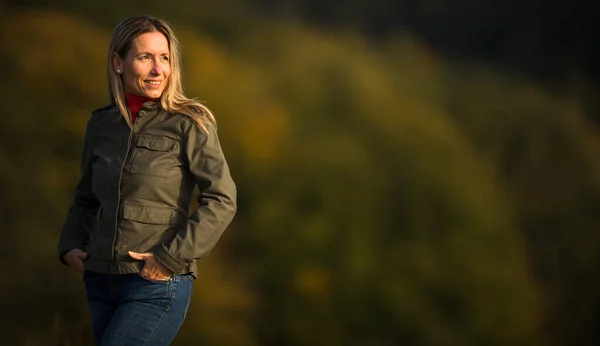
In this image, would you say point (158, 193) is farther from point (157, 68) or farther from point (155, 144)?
point (157, 68)

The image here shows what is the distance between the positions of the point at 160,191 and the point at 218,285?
5.20 ft

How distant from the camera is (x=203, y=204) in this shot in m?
2.03

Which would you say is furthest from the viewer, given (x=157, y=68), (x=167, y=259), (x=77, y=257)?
(x=77, y=257)

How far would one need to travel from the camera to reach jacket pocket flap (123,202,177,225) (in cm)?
202

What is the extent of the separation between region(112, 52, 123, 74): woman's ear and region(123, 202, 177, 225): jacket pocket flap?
0.35 m

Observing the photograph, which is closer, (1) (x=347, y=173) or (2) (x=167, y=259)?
(2) (x=167, y=259)

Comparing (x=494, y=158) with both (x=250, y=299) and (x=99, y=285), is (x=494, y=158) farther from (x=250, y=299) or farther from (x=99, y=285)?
(x=99, y=285)

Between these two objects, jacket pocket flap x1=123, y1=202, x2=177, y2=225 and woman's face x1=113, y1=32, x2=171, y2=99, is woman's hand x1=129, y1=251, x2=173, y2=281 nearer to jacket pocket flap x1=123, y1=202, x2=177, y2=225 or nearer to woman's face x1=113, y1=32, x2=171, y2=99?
jacket pocket flap x1=123, y1=202, x2=177, y2=225

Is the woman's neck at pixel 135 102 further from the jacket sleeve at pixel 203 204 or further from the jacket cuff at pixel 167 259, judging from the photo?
the jacket cuff at pixel 167 259

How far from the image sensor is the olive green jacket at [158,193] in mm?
2010

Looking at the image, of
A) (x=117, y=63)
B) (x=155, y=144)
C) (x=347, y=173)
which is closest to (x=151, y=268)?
(x=155, y=144)

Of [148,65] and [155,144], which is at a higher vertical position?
[148,65]

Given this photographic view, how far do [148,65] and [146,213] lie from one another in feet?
1.19

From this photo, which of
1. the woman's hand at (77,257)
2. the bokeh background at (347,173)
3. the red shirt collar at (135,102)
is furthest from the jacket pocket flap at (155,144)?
the bokeh background at (347,173)
